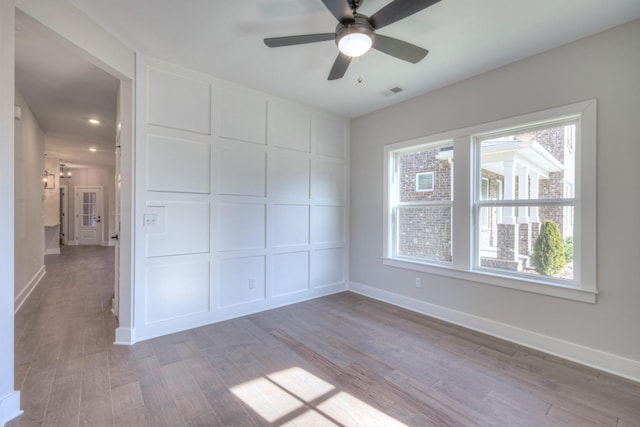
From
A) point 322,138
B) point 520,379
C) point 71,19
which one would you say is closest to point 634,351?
point 520,379

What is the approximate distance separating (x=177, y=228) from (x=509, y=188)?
3594 millimetres

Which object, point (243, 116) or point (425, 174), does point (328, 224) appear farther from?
point (243, 116)

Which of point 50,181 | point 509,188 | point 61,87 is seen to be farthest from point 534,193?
point 50,181

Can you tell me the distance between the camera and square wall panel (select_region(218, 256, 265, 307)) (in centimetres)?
341

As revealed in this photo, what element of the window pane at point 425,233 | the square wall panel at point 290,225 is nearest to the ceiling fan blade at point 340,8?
the square wall panel at point 290,225

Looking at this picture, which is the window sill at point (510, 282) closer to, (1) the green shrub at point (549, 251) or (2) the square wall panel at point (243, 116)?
(1) the green shrub at point (549, 251)

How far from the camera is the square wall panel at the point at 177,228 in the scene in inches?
115

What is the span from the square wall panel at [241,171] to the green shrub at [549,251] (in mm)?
3116

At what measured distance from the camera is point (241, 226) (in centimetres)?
353

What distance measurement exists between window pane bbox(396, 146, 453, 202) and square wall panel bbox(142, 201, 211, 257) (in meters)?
2.68

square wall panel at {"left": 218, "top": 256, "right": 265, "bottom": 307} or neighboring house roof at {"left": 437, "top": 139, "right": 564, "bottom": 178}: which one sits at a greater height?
neighboring house roof at {"left": 437, "top": 139, "right": 564, "bottom": 178}

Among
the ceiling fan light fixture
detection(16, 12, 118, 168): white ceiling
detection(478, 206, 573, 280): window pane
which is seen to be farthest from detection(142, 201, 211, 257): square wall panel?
detection(478, 206, 573, 280): window pane

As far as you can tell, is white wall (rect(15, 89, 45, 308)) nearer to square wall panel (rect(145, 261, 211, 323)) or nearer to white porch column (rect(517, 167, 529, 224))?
square wall panel (rect(145, 261, 211, 323))

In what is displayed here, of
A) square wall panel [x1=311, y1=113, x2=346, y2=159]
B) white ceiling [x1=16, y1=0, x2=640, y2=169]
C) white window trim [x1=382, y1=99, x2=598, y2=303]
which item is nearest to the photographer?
white ceiling [x1=16, y1=0, x2=640, y2=169]
